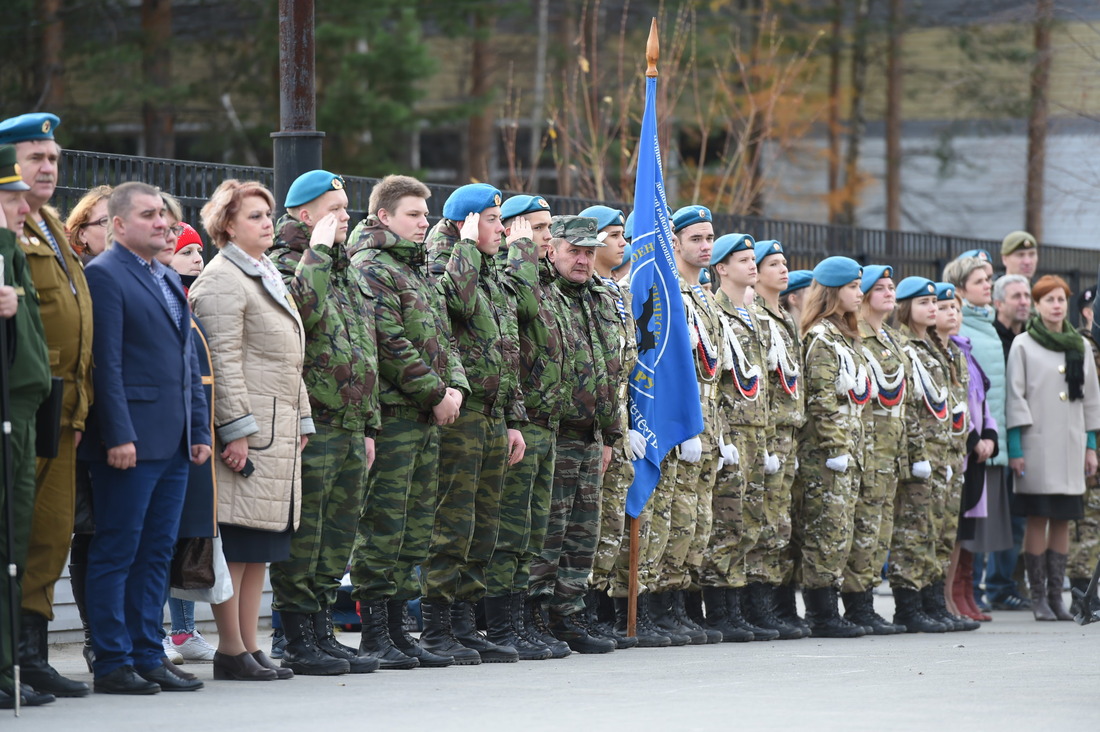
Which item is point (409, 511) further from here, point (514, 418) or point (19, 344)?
point (19, 344)

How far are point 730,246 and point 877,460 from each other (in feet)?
5.60

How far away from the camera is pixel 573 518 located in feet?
30.3

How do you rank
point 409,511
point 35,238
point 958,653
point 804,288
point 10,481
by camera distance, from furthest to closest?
point 804,288 → point 958,653 → point 409,511 → point 35,238 → point 10,481

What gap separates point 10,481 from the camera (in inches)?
251

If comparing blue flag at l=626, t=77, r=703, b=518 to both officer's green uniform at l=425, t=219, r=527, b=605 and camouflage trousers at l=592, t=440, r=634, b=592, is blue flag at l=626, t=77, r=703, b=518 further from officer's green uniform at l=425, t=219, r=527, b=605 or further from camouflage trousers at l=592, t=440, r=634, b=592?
officer's green uniform at l=425, t=219, r=527, b=605

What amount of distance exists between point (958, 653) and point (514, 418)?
273 centimetres

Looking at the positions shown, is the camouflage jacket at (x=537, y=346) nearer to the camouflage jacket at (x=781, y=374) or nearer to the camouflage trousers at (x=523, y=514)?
the camouflage trousers at (x=523, y=514)

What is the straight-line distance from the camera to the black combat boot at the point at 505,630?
8773mm

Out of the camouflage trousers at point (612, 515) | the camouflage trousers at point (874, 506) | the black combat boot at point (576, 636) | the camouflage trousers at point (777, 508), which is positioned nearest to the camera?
the black combat boot at point (576, 636)

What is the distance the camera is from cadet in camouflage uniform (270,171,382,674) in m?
7.76

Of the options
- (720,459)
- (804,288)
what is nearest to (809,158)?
(804,288)

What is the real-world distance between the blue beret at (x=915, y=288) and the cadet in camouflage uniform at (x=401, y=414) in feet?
14.5

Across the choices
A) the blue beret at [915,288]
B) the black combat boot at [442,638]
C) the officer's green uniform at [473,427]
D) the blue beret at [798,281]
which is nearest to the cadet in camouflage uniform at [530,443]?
the officer's green uniform at [473,427]

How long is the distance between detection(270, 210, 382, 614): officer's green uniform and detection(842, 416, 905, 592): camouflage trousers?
4.04m
